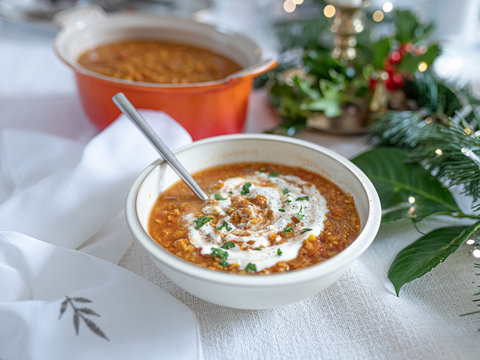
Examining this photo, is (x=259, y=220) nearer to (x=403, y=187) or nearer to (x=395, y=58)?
(x=403, y=187)

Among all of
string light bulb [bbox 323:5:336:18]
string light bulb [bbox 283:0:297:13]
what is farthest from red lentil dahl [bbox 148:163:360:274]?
string light bulb [bbox 283:0:297:13]

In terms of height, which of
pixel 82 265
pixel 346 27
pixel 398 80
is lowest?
pixel 82 265

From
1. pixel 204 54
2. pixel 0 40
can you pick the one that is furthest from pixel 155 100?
pixel 0 40

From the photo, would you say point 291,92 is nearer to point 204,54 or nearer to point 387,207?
point 204,54

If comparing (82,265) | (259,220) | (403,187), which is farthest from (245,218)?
(403,187)

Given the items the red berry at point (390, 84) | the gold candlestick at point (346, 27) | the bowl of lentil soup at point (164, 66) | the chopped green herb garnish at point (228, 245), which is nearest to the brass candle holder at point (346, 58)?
the gold candlestick at point (346, 27)

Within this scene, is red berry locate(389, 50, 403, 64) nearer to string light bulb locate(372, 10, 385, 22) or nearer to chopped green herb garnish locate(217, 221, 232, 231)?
string light bulb locate(372, 10, 385, 22)
